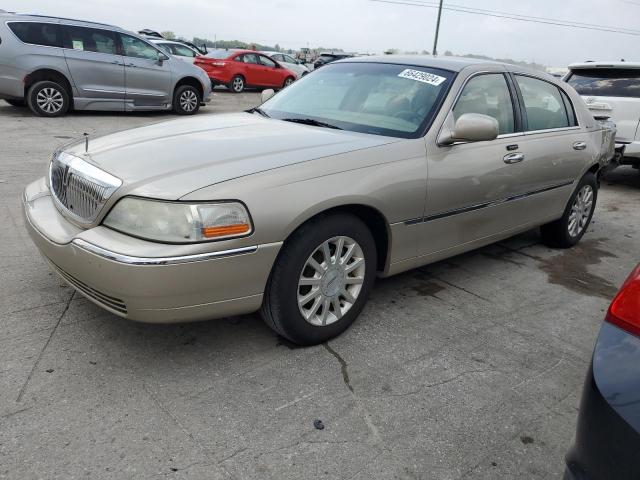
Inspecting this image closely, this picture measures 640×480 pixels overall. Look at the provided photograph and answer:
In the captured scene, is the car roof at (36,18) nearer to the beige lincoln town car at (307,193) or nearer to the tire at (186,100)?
the tire at (186,100)

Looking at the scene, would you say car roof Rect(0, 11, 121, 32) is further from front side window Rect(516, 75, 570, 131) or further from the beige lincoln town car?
front side window Rect(516, 75, 570, 131)

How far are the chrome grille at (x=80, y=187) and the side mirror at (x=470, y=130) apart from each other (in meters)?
1.96

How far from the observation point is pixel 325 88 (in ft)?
13.3

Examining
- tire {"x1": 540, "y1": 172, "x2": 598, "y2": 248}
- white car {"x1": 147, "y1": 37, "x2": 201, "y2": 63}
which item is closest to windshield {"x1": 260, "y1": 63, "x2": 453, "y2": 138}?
tire {"x1": 540, "y1": 172, "x2": 598, "y2": 248}

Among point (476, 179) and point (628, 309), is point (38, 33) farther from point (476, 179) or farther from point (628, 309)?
point (628, 309)

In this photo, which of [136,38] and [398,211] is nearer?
[398,211]

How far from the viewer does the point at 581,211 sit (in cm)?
512

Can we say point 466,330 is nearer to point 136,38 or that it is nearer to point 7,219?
point 7,219

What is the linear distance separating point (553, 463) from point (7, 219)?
14.8 feet

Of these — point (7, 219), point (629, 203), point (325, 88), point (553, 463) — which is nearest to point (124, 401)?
point (553, 463)

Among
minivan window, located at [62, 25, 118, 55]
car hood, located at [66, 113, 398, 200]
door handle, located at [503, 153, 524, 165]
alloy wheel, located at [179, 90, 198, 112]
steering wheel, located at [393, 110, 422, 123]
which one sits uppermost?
minivan window, located at [62, 25, 118, 55]

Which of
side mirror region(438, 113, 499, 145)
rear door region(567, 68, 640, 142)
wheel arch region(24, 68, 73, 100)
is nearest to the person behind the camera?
side mirror region(438, 113, 499, 145)

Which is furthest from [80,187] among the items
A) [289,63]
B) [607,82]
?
[289,63]

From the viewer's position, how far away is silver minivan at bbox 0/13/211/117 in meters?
9.70
